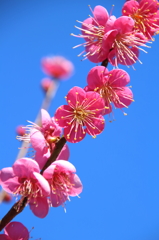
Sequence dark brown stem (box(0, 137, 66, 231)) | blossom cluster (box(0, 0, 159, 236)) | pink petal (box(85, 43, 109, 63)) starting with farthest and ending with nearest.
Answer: pink petal (box(85, 43, 109, 63)), blossom cluster (box(0, 0, 159, 236)), dark brown stem (box(0, 137, 66, 231))

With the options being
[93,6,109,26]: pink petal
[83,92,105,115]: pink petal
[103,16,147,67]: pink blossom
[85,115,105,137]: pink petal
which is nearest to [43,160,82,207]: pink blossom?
[85,115,105,137]: pink petal

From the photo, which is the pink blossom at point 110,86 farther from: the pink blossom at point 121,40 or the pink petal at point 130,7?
the pink petal at point 130,7

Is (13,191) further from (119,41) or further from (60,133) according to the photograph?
(119,41)

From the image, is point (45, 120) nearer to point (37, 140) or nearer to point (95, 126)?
point (37, 140)

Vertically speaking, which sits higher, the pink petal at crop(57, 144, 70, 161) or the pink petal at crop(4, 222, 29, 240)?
the pink petal at crop(57, 144, 70, 161)

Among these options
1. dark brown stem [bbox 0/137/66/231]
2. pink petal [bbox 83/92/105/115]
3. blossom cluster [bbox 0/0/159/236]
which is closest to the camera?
dark brown stem [bbox 0/137/66/231]

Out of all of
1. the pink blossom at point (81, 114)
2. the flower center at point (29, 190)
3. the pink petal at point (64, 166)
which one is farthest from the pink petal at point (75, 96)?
the flower center at point (29, 190)

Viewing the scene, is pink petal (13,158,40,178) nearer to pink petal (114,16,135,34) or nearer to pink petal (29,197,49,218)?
pink petal (29,197,49,218)
